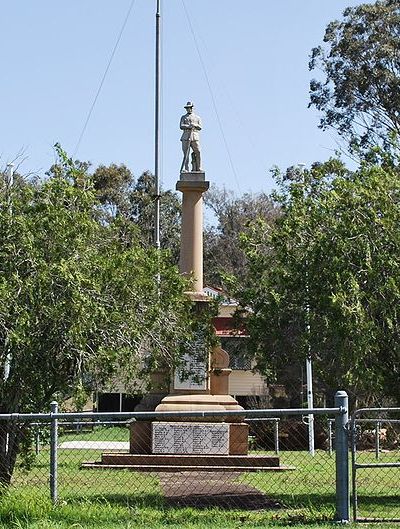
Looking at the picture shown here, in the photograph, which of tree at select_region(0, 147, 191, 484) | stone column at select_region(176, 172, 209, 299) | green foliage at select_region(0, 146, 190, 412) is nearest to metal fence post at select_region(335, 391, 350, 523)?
tree at select_region(0, 147, 191, 484)

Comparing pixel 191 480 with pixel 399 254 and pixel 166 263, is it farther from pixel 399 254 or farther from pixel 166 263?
pixel 399 254

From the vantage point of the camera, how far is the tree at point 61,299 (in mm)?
13406

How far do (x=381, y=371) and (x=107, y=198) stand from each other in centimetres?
4307

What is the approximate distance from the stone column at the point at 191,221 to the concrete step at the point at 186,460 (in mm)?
4010

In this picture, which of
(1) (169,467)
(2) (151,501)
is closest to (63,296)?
(2) (151,501)

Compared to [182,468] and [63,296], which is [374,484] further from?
[63,296]

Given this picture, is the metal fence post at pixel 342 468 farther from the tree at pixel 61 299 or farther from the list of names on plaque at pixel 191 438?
the list of names on plaque at pixel 191 438

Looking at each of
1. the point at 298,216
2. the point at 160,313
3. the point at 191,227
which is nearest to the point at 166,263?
the point at 160,313

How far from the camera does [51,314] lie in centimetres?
1339

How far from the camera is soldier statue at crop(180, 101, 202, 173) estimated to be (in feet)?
73.2

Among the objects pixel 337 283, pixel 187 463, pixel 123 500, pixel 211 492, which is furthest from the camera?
pixel 187 463

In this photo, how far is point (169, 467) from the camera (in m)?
18.6

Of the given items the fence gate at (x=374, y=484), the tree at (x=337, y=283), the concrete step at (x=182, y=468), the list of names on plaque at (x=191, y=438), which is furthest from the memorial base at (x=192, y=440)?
the tree at (x=337, y=283)

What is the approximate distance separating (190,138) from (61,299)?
963cm
